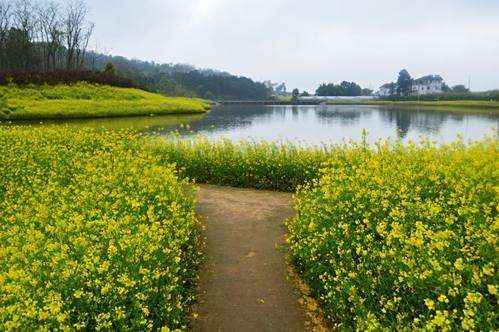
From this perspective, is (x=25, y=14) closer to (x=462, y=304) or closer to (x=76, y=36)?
(x=76, y=36)

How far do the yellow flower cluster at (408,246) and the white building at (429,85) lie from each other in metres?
123

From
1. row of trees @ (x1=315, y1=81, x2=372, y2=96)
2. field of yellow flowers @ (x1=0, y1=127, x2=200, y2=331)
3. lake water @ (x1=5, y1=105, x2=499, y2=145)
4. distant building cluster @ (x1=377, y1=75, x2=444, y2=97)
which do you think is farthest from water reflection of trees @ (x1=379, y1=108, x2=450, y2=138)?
row of trees @ (x1=315, y1=81, x2=372, y2=96)

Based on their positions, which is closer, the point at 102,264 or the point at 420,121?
the point at 102,264

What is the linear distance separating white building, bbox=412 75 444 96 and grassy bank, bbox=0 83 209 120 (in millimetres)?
92322

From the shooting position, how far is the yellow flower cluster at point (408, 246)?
3.82m

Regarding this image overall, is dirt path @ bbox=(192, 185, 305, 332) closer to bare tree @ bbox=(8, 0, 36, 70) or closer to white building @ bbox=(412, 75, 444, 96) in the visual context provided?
bare tree @ bbox=(8, 0, 36, 70)

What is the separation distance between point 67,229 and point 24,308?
1433mm

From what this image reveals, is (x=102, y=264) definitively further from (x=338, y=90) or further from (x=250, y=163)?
(x=338, y=90)

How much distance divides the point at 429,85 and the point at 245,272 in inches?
5019

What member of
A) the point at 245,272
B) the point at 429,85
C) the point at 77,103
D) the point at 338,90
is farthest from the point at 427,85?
the point at 245,272

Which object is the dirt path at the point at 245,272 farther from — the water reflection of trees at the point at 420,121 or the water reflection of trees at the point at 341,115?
the water reflection of trees at the point at 341,115

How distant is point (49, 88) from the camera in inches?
1577

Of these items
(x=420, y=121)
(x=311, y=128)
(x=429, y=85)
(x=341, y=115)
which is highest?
(x=429, y=85)

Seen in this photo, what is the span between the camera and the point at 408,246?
14.4ft
